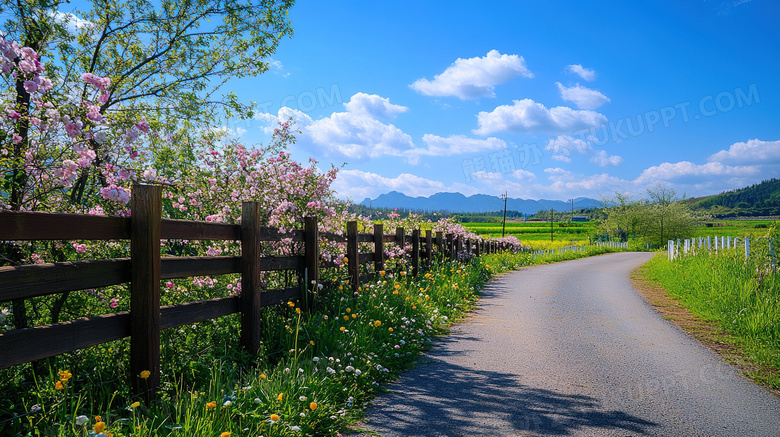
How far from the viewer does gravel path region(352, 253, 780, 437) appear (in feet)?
11.8

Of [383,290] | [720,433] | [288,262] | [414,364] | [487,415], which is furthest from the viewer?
[383,290]

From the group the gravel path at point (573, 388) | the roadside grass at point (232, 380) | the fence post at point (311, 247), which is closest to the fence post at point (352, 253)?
the roadside grass at point (232, 380)

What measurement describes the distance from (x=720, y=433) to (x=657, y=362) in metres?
2.16

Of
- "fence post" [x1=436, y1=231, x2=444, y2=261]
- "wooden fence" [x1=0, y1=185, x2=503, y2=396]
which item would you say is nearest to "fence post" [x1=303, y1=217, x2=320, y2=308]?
"wooden fence" [x1=0, y1=185, x2=503, y2=396]

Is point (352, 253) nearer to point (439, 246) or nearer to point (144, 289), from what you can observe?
point (144, 289)

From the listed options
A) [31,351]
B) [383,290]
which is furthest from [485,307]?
[31,351]

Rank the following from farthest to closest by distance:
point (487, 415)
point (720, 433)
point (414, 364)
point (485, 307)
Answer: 1. point (485, 307)
2. point (414, 364)
3. point (487, 415)
4. point (720, 433)

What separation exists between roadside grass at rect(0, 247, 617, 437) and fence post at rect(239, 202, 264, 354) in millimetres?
179

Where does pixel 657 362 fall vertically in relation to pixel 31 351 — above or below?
below

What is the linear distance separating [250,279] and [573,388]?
354 centimetres

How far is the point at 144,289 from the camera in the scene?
3.32 meters

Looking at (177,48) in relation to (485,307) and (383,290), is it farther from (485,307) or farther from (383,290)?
(485,307)

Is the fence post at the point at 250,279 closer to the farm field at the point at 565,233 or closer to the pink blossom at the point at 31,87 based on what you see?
the pink blossom at the point at 31,87

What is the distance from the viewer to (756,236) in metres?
10.1
